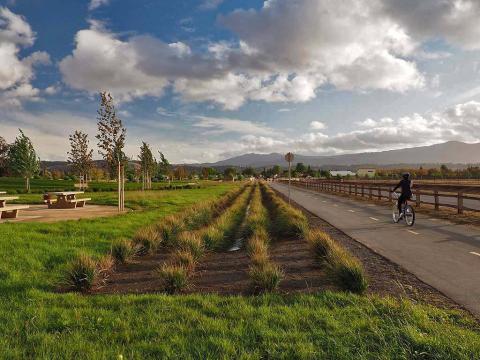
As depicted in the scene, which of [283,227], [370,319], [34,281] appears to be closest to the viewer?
[370,319]

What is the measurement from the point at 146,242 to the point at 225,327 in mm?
6122

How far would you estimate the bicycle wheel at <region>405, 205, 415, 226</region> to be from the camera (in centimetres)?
1332

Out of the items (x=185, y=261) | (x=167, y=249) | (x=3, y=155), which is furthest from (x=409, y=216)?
(x=3, y=155)

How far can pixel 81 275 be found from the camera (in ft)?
20.8

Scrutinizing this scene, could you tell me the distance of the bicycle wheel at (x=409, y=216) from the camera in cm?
1332

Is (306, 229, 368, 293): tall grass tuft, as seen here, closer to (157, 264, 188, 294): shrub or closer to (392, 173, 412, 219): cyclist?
(157, 264, 188, 294): shrub

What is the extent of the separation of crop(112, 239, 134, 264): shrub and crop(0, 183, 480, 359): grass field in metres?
2.30

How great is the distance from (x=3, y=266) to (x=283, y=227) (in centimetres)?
855

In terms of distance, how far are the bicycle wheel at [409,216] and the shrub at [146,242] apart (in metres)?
9.22

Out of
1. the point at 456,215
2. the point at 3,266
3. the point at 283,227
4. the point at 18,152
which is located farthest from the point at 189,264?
the point at 18,152

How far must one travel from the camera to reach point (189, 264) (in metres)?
7.33

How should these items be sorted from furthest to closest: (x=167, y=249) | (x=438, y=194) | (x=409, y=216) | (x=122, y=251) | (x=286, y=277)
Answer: (x=438, y=194), (x=409, y=216), (x=167, y=249), (x=122, y=251), (x=286, y=277)

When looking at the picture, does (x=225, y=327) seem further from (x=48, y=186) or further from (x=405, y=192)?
(x=48, y=186)

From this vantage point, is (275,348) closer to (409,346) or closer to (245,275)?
(409,346)
